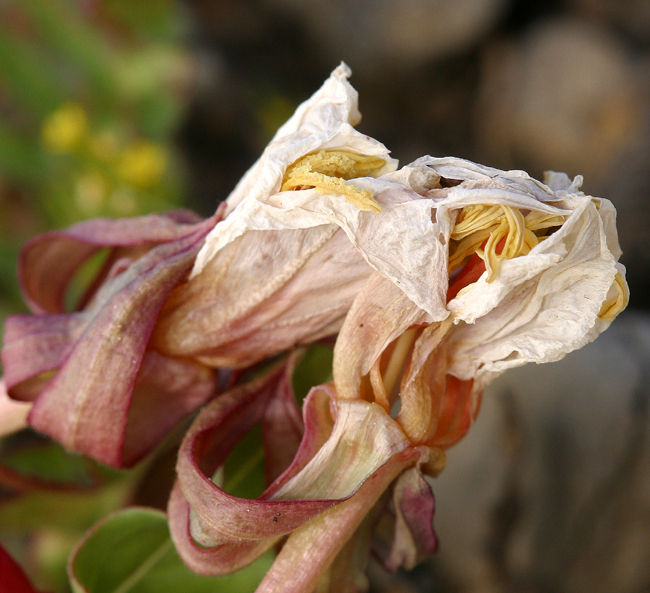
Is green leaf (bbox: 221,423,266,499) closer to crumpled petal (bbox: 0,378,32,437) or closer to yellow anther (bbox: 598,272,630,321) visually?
crumpled petal (bbox: 0,378,32,437)

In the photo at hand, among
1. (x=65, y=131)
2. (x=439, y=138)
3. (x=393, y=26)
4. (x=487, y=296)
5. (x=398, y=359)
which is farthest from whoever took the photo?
(x=439, y=138)

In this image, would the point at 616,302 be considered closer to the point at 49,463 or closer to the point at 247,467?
the point at 247,467

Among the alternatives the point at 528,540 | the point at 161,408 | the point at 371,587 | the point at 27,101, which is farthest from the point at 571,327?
the point at 27,101

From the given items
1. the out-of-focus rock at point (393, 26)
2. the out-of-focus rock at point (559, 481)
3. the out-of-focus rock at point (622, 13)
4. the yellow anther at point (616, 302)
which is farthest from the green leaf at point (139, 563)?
the out-of-focus rock at point (622, 13)

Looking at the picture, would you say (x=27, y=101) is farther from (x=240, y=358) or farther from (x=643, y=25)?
(x=643, y=25)

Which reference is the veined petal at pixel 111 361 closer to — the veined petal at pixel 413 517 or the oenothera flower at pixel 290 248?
the oenothera flower at pixel 290 248

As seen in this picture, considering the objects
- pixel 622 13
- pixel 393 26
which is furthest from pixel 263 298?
pixel 622 13
